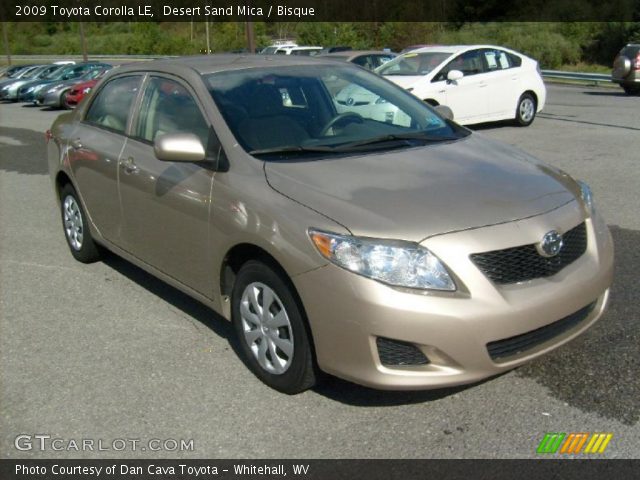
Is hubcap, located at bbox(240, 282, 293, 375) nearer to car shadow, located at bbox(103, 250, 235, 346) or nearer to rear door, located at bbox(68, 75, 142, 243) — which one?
car shadow, located at bbox(103, 250, 235, 346)

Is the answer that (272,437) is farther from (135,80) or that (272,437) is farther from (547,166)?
(135,80)

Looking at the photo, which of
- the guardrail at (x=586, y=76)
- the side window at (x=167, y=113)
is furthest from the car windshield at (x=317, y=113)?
the guardrail at (x=586, y=76)

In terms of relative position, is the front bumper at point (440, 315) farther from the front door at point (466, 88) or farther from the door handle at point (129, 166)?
the front door at point (466, 88)

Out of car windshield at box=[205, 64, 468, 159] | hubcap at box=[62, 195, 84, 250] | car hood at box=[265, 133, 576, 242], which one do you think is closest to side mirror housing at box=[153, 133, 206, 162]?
car windshield at box=[205, 64, 468, 159]

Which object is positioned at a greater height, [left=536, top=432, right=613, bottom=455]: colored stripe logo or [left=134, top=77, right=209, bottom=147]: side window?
[left=134, top=77, right=209, bottom=147]: side window

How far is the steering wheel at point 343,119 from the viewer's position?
4.22 m

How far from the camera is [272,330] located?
357cm

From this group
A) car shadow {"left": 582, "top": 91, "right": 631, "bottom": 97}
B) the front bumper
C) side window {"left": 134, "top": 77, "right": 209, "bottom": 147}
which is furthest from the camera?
car shadow {"left": 582, "top": 91, "right": 631, "bottom": 97}

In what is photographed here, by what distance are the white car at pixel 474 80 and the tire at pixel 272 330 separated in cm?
939

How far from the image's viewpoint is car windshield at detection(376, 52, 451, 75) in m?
13.1

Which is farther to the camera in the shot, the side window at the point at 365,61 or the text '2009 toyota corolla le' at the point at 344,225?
the side window at the point at 365,61

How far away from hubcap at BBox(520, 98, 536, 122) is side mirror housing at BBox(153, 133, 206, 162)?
1103 centimetres
